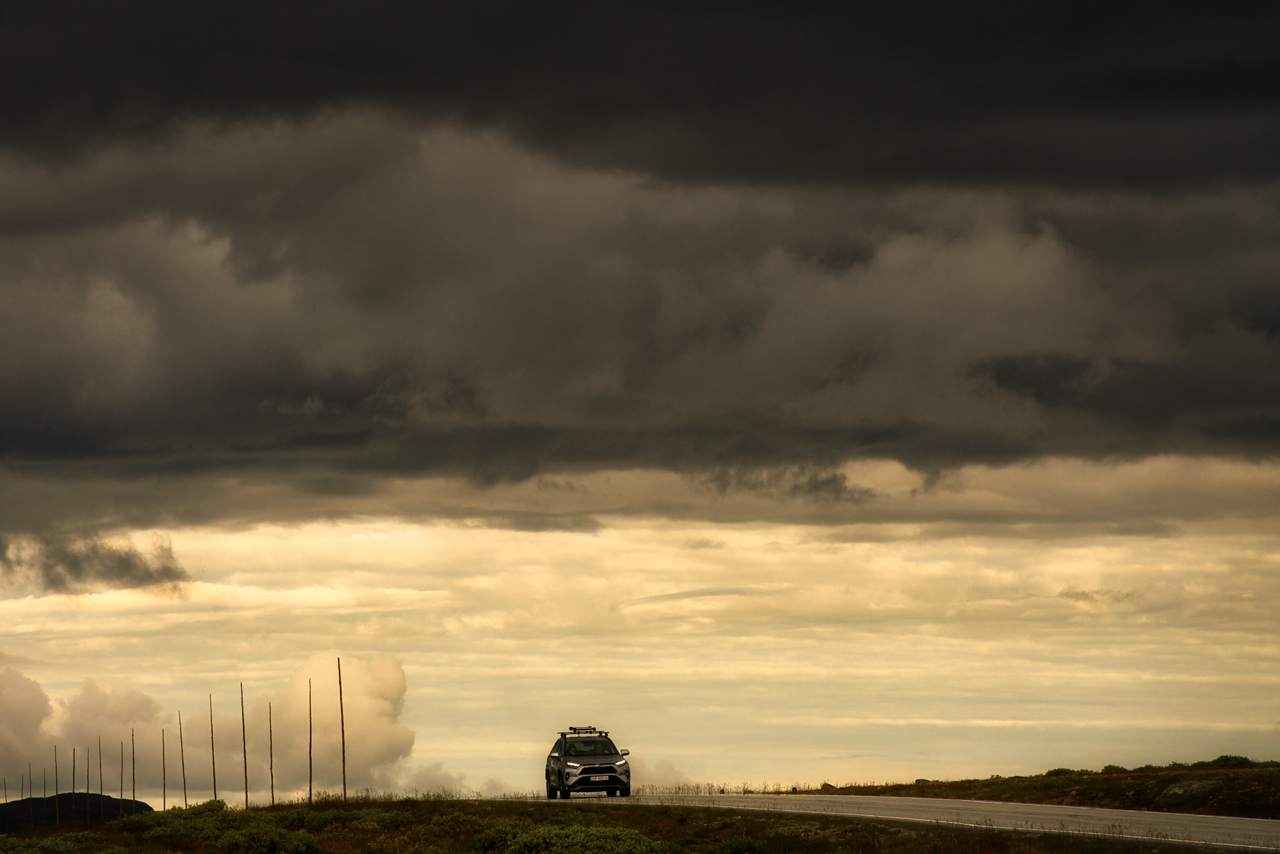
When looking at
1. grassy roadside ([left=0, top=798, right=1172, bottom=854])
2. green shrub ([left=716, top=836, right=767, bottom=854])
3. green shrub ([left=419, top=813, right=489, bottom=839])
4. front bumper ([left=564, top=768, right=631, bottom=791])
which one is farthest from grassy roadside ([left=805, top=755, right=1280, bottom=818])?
green shrub ([left=419, top=813, right=489, bottom=839])

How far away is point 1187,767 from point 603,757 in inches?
849

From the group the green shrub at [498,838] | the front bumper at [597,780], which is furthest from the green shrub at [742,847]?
the front bumper at [597,780]

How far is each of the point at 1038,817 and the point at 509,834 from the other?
15.2 meters

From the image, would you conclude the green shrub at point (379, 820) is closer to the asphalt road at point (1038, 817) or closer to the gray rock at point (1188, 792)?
the asphalt road at point (1038, 817)

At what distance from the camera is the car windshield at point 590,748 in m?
50.5

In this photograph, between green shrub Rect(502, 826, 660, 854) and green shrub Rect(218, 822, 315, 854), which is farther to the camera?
green shrub Rect(218, 822, 315, 854)

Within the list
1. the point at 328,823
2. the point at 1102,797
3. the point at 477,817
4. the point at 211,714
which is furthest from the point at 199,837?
the point at 211,714

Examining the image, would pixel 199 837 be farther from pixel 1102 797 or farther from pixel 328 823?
pixel 1102 797

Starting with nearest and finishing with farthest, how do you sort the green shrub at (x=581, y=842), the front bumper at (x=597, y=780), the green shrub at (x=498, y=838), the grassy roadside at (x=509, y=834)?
the grassy roadside at (x=509, y=834) → the green shrub at (x=581, y=842) → the green shrub at (x=498, y=838) → the front bumper at (x=597, y=780)

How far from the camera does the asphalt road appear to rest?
92.5ft

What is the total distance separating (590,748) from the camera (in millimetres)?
50844

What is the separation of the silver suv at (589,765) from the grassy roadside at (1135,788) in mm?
9607

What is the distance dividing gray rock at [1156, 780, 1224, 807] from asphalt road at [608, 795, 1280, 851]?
1.66m

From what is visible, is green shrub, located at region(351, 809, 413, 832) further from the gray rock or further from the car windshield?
the gray rock
